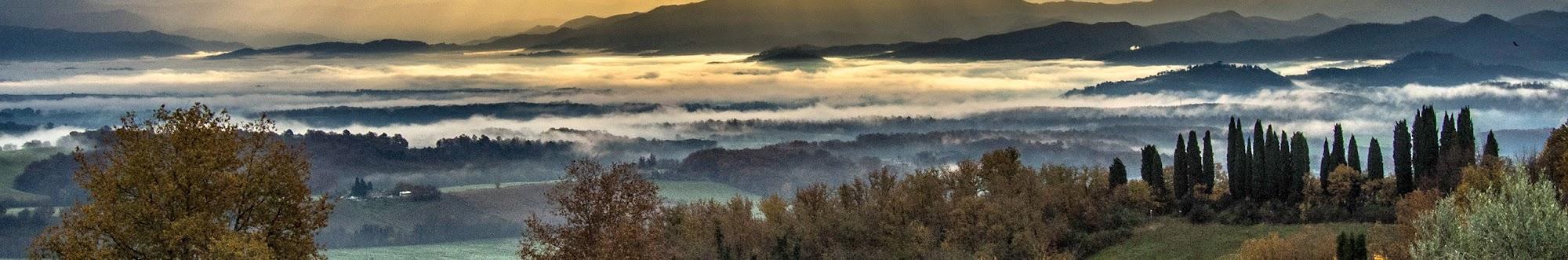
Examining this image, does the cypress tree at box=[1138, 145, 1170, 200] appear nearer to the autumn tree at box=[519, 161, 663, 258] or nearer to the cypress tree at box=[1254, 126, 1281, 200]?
the cypress tree at box=[1254, 126, 1281, 200]

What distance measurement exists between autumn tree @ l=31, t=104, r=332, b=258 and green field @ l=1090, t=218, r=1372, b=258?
76151mm

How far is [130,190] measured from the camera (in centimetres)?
3859

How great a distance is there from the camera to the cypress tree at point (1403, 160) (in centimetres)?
11869

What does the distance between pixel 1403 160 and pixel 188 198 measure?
102130mm

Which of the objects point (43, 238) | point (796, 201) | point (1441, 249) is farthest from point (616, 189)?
point (796, 201)

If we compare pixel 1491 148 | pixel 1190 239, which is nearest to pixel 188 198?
pixel 1190 239

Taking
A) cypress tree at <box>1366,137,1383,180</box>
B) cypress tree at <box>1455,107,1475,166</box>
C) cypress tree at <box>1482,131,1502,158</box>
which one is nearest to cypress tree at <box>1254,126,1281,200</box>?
cypress tree at <box>1366,137,1383,180</box>

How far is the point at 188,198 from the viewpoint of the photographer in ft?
127

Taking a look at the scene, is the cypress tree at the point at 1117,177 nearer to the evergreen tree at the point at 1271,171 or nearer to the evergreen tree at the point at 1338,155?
the evergreen tree at the point at 1271,171

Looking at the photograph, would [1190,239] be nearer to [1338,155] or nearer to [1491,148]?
[1338,155]

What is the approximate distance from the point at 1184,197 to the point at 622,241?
3317 inches

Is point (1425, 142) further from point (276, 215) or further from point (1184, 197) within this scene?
point (276, 215)

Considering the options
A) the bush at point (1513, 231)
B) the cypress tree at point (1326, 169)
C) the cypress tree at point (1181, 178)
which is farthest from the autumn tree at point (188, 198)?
the cypress tree at point (1181, 178)

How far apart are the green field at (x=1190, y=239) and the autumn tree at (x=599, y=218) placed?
5757cm
